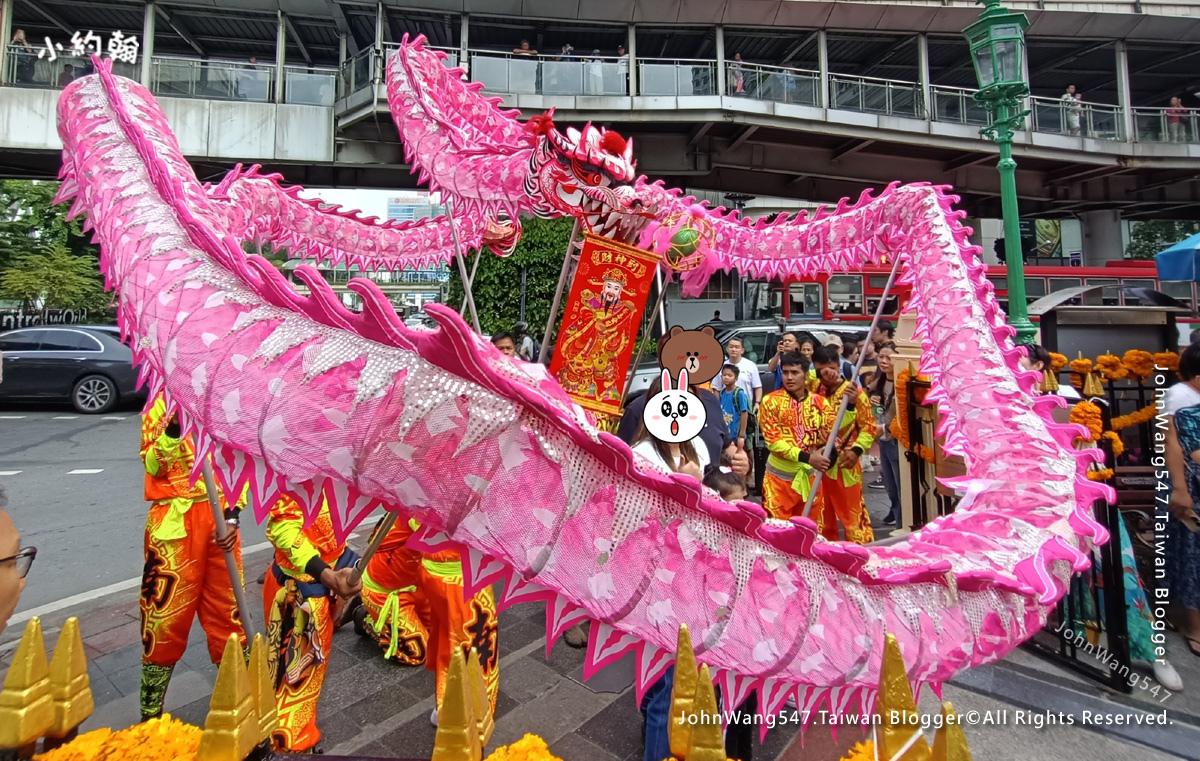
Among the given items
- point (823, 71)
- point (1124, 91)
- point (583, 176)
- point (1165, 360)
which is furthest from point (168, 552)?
point (1124, 91)

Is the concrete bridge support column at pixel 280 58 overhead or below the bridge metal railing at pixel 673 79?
overhead

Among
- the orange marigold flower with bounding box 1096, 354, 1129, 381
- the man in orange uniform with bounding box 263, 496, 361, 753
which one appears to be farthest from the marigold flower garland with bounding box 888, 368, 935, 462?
the man in orange uniform with bounding box 263, 496, 361, 753

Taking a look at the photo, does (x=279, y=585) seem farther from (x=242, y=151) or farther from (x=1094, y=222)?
(x=1094, y=222)

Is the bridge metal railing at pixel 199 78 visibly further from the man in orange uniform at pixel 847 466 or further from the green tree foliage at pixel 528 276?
the man in orange uniform at pixel 847 466

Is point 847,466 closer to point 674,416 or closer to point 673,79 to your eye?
point 674,416

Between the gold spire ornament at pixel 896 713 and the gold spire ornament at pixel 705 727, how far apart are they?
291mm

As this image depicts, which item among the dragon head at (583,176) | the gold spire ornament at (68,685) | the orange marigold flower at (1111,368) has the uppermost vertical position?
the dragon head at (583,176)

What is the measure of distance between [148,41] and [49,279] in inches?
297

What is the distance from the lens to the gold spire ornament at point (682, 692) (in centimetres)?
100

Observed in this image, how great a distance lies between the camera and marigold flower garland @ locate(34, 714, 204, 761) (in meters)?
1.18

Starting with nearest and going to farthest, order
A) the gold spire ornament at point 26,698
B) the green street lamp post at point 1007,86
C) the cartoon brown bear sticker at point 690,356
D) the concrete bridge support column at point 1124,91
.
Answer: the gold spire ornament at point 26,698 < the cartoon brown bear sticker at point 690,356 < the green street lamp post at point 1007,86 < the concrete bridge support column at point 1124,91

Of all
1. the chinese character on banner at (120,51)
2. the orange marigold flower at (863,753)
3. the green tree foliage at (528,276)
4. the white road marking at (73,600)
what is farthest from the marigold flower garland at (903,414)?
the green tree foliage at (528,276)

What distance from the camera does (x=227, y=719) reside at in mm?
1064

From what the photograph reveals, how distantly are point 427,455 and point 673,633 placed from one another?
527 millimetres
